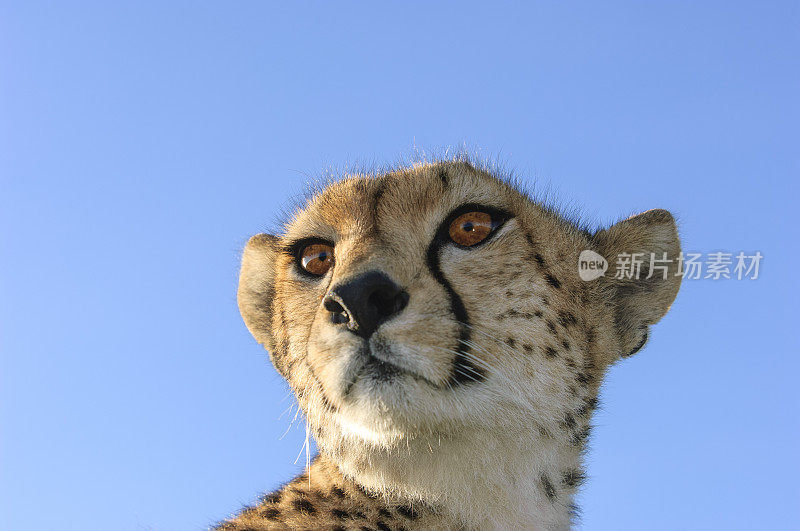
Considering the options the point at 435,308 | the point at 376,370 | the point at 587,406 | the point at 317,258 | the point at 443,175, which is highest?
the point at 443,175

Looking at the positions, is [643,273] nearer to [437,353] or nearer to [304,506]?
[437,353]

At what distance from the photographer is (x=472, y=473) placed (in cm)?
205

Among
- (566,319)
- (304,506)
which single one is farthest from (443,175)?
(304,506)

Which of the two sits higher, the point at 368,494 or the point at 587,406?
the point at 587,406

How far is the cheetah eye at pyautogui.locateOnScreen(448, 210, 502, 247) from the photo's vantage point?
2219 mm

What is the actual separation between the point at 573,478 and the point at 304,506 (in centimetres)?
77

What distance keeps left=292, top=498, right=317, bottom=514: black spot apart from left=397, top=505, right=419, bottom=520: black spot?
0.76 feet

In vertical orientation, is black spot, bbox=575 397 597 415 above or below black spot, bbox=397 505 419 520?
above

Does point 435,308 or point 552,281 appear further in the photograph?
point 552,281

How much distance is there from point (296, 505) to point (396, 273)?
71 centimetres

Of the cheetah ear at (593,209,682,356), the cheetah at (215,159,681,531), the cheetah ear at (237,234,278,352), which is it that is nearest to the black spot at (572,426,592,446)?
the cheetah at (215,159,681,531)

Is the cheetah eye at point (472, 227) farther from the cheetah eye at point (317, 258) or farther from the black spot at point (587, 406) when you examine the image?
the black spot at point (587, 406)

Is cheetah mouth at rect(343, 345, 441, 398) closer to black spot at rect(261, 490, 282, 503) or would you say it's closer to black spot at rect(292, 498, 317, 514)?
black spot at rect(292, 498, 317, 514)

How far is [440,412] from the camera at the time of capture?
1.92 meters
